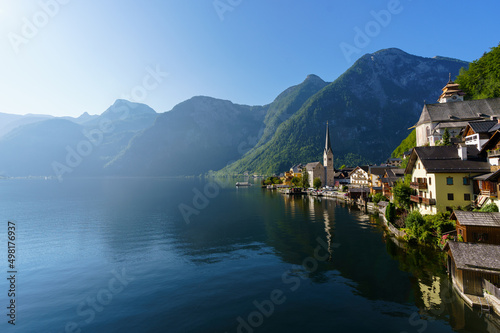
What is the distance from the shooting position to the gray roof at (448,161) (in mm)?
38812

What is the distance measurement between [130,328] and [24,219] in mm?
77573

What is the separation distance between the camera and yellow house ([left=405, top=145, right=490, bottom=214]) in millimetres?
38938

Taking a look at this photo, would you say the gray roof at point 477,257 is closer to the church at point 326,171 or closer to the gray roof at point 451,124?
the gray roof at point 451,124

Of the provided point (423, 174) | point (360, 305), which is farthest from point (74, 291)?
point (423, 174)

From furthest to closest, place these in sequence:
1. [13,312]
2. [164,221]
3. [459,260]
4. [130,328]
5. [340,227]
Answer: [164,221] → [340,227] → [13,312] → [459,260] → [130,328]

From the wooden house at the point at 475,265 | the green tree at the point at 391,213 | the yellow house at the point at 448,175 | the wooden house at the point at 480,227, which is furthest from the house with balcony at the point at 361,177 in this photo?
the wooden house at the point at 475,265

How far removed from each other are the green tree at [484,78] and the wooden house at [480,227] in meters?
76.8

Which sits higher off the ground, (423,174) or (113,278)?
(423,174)

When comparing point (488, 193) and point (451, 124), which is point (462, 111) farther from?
point (488, 193)

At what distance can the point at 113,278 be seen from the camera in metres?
32.7

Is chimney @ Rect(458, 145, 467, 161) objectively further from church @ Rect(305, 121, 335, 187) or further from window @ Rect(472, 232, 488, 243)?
church @ Rect(305, 121, 335, 187)

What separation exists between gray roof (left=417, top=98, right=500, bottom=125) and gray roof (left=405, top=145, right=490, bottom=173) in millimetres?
34110

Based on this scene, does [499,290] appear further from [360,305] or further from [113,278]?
[113,278]

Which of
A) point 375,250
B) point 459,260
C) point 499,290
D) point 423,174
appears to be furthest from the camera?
point 423,174
